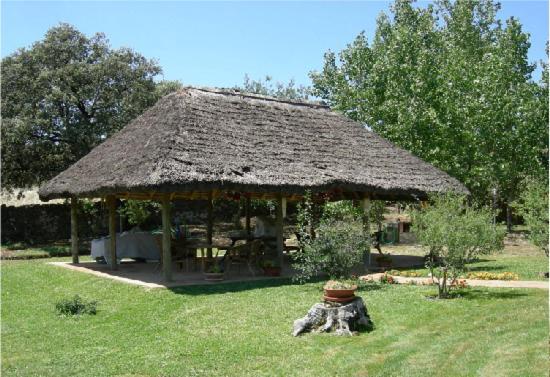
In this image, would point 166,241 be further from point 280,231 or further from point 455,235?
point 455,235

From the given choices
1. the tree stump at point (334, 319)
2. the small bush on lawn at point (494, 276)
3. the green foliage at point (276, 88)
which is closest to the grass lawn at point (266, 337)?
the tree stump at point (334, 319)

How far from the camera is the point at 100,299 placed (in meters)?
10.7

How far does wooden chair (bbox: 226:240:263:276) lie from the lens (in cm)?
1291

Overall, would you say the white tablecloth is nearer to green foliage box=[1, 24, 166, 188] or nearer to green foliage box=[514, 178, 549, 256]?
green foliage box=[1, 24, 166, 188]

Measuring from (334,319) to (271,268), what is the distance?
18.4 feet

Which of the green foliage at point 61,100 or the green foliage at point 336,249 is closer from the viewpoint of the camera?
the green foliage at point 336,249

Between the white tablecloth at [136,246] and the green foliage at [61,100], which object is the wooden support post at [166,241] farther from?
the green foliage at [61,100]

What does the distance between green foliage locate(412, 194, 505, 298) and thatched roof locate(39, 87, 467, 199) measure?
368 centimetres

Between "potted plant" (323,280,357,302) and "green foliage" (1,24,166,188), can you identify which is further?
"green foliage" (1,24,166,188)

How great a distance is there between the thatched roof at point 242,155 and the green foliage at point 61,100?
7.22 meters

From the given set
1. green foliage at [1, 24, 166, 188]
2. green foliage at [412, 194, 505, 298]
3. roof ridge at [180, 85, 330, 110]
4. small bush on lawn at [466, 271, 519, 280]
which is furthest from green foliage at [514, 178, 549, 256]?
green foliage at [1, 24, 166, 188]

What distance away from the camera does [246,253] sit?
13.6 metres

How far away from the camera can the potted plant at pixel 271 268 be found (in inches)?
514

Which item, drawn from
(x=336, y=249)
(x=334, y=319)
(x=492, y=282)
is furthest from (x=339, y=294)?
(x=492, y=282)
